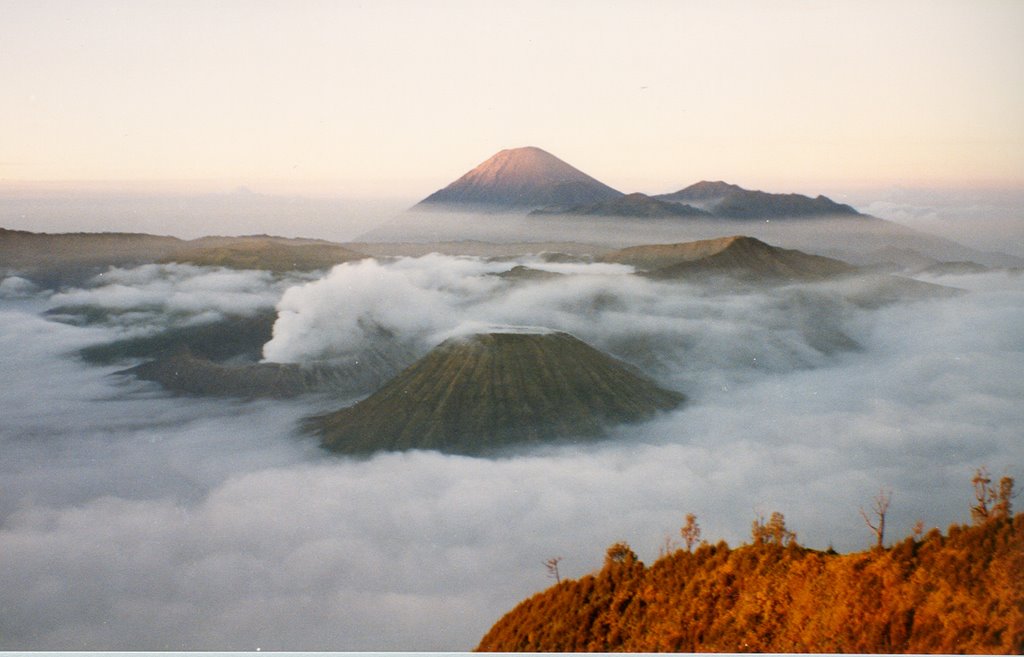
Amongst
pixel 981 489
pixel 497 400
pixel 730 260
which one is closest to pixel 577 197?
pixel 730 260

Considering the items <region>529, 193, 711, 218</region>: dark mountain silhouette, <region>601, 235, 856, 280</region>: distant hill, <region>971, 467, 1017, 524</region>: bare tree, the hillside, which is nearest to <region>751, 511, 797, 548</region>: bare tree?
the hillside

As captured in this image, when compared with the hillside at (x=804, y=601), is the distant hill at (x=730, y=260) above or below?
above

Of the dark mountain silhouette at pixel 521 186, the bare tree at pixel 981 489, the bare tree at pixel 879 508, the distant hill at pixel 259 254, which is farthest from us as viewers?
the distant hill at pixel 259 254

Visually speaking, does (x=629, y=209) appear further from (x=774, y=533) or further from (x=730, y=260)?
(x=774, y=533)

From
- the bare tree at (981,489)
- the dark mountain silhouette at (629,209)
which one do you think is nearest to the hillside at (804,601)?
the bare tree at (981,489)

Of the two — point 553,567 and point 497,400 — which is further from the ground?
point 497,400

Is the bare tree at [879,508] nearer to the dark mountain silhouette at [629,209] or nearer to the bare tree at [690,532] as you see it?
the bare tree at [690,532]

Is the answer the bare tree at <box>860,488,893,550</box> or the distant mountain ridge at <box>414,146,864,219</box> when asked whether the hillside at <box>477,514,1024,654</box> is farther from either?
the distant mountain ridge at <box>414,146,864,219</box>
